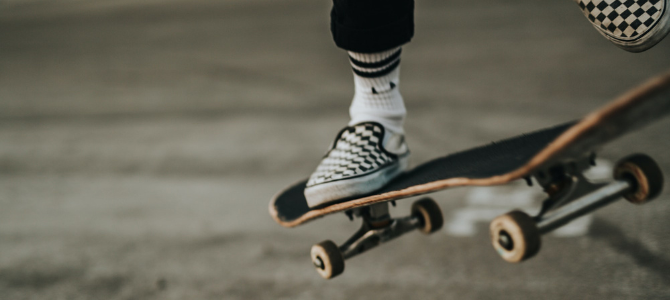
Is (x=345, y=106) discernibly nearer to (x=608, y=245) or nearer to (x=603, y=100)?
(x=603, y=100)

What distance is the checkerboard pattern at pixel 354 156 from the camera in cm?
170

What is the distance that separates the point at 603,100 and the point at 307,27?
224 inches

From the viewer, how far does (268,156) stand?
4.23 metres

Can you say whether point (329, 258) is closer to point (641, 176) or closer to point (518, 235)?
point (518, 235)

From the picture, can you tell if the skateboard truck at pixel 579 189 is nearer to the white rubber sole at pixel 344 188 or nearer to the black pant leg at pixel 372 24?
the white rubber sole at pixel 344 188

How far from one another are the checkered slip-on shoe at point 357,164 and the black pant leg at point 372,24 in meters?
0.26

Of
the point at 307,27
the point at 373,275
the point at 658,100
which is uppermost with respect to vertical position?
the point at 307,27

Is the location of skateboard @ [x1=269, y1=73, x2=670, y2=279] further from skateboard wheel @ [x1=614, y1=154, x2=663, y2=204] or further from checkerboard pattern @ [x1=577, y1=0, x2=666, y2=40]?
checkerboard pattern @ [x1=577, y1=0, x2=666, y2=40]

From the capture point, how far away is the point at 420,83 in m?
5.70

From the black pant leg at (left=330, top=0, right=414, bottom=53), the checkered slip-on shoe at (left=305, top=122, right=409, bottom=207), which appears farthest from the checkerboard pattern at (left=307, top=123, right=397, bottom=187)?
the black pant leg at (left=330, top=0, right=414, bottom=53)

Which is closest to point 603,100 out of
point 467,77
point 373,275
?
point 467,77

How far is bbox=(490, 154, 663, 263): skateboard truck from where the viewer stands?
52.6 inches

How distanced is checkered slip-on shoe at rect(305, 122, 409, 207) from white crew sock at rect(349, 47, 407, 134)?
5cm

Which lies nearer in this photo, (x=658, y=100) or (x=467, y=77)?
(x=658, y=100)
